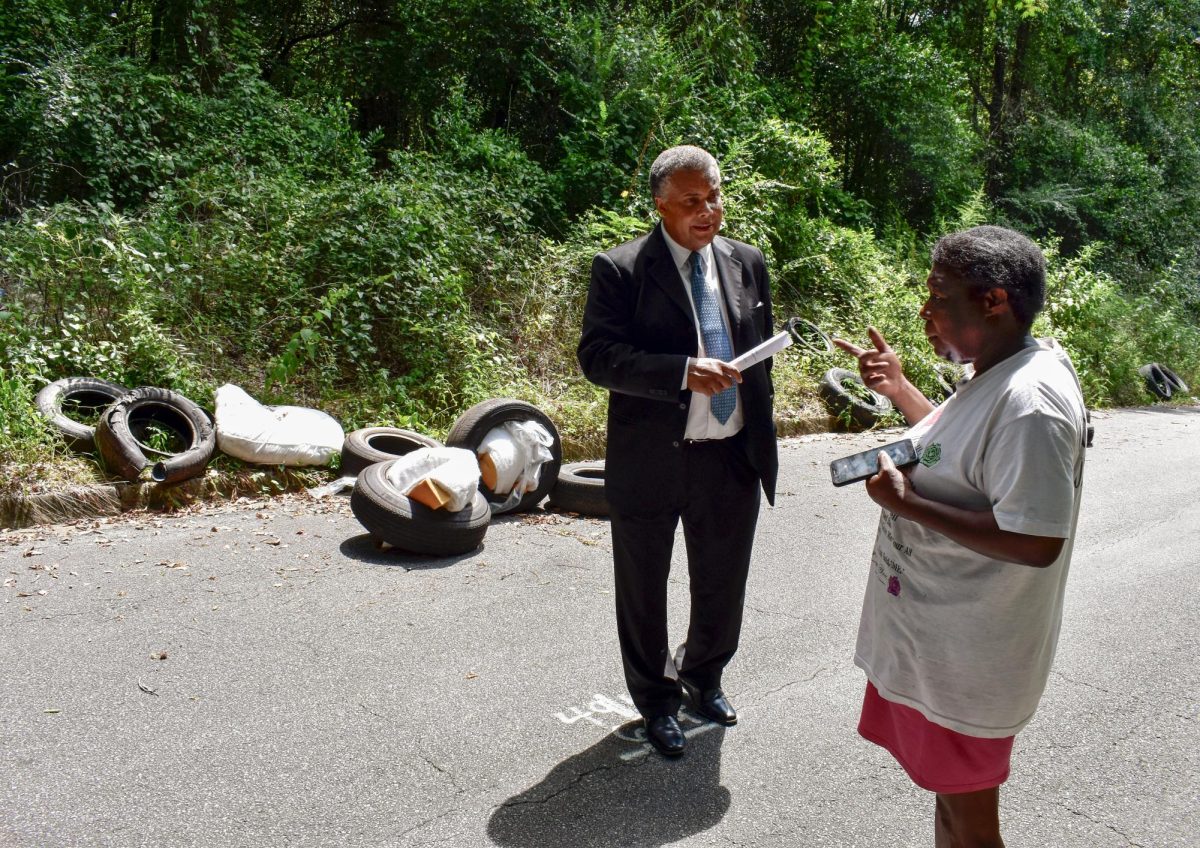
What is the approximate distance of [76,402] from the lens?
7.70 meters

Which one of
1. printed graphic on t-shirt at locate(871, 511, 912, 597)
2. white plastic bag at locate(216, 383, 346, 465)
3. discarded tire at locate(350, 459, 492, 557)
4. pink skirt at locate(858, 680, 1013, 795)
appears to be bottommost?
discarded tire at locate(350, 459, 492, 557)

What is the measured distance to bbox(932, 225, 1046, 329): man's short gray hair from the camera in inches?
92.5

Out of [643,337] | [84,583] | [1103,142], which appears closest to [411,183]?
[84,583]

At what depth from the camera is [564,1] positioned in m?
15.4

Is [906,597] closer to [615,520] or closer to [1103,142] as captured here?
[615,520]

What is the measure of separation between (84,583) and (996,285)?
16.5 ft

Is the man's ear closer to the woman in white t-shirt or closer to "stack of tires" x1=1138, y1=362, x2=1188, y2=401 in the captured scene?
the woman in white t-shirt

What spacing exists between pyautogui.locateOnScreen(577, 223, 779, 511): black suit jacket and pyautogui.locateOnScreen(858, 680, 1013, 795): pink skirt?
1.40 m

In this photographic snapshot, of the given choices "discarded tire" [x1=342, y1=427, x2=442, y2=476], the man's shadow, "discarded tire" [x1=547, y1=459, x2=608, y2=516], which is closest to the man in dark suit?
the man's shadow

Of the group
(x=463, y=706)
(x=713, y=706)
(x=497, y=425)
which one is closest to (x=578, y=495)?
(x=497, y=425)

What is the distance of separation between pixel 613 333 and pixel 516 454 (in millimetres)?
3560

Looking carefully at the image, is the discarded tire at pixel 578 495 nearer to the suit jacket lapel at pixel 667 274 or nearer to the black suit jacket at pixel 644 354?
Result: the black suit jacket at pixel 644 354

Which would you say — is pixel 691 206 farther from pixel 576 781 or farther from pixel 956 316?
pixel 576 781

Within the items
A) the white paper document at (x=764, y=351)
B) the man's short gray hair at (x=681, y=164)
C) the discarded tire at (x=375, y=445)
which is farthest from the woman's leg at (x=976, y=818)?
the discarded tire at (x=375, y=445)
